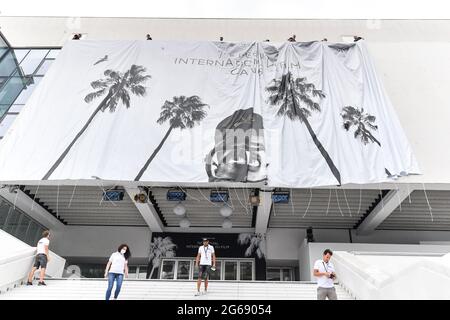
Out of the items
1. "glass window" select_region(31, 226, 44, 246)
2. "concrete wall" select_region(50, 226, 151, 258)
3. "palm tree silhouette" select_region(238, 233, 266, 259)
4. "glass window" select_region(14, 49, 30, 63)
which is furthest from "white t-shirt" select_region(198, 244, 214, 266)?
"glass window" select_region(14, 49, 30, 63)

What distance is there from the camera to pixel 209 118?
1043 cm

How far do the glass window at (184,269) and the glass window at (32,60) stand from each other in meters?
10.7

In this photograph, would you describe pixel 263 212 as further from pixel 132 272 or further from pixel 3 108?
pixel 3 108

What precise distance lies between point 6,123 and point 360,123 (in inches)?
499

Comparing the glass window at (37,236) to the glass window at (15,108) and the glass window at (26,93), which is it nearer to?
the glass window at (15,108)

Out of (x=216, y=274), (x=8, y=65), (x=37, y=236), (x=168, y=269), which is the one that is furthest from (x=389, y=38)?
(x=37, y=236)

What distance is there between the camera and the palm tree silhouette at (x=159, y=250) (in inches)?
591

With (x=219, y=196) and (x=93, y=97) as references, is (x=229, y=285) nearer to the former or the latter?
(x=219, y=196)

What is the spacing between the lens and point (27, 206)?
13.1m

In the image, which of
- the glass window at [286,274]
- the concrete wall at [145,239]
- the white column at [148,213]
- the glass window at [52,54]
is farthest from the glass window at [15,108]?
the glass window at [286,274]

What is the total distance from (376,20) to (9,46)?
Answer: 16.4 m

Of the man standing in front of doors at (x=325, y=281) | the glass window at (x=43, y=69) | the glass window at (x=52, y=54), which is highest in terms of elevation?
the glass window at (x=52, y=54)

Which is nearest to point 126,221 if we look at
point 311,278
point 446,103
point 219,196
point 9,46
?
point 219,196

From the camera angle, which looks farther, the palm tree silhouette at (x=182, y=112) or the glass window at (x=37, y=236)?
the glass window at (x=37, y=236)
